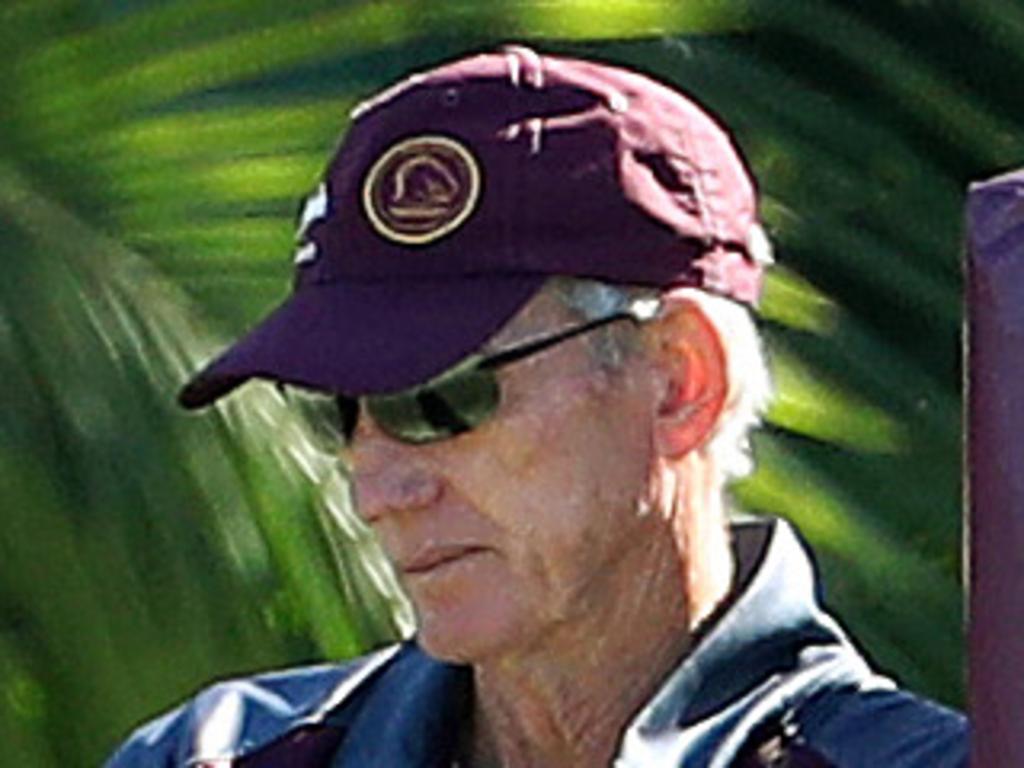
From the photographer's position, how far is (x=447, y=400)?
2.71m

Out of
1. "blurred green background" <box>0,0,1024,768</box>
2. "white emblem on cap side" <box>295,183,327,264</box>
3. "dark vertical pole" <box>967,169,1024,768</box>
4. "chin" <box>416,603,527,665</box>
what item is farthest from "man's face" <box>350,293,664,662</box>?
"blurred green background" <box>0,0,1024,768</box>

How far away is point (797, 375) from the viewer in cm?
452

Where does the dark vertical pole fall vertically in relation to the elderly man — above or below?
above

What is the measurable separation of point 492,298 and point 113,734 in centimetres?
160

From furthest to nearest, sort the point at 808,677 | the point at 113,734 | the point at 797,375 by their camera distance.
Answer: the point at 797,375, the point at 113,734, the point at 808,677

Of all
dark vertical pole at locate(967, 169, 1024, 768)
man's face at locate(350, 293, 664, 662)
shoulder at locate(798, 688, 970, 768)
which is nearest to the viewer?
dark vertical pole at locate(967, 169, 1024, 768)

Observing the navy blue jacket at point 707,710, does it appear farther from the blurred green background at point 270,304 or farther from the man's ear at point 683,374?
the blurred green background at point 270,304

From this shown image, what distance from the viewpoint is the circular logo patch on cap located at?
109 inches

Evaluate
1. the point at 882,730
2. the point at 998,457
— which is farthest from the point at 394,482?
the point at 998,457

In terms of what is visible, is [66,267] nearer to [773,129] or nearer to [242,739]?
[773,129]

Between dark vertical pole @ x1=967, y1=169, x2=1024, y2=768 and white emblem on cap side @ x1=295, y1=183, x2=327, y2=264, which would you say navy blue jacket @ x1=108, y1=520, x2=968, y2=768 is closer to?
white emblem on cap side @ x1=295, y1=183, x2=327, y2=264

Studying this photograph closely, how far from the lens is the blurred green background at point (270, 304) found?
4.24 meters

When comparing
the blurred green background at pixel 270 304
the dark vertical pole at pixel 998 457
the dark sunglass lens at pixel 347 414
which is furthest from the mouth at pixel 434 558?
the blurred green background at pixel 270 304

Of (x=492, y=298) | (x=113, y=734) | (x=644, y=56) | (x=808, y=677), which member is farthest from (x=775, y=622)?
(x=644, y=56)
